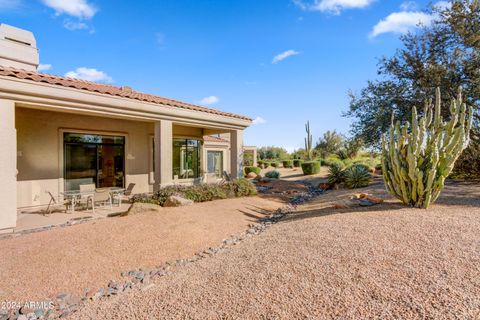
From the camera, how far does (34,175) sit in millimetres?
9109

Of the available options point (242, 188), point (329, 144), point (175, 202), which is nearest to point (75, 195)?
point (175, 202)

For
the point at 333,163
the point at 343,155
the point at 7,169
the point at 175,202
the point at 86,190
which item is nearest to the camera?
the point at 7,169

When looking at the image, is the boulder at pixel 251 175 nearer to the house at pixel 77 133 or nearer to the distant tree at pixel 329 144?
the house at pixel 77 133

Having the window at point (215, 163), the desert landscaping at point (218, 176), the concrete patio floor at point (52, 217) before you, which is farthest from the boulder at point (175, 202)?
the window at point (215, 163)

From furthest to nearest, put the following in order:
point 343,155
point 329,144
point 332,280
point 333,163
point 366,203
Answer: point 329,144
point 343,155
point 333,163
point 366,203
point 332,280

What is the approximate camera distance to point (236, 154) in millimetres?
12328

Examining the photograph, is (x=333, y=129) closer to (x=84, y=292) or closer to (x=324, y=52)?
(x=324, y=52)

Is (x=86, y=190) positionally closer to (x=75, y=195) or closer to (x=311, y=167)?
(x=75, y=195)

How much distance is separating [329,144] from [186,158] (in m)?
28.7

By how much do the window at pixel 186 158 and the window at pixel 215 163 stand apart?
3615 millimetres

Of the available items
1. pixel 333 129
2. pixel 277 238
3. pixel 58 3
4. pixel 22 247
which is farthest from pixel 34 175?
pixel 333 129

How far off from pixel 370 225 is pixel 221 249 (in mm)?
3336

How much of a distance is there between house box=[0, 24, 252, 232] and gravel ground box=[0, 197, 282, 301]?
207 centimetres

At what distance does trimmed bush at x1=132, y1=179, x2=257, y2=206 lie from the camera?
8492 mm
